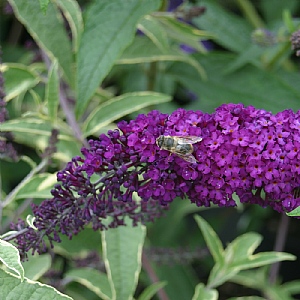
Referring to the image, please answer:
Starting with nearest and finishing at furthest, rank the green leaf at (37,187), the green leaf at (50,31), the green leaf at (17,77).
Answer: the green leaf at (37,187), the green leaf at (50,31), the green leaf at (17,77)

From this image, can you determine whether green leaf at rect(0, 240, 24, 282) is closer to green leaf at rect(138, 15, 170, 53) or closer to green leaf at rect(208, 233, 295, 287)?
green leaf at rect(208, 233, 295, 287)

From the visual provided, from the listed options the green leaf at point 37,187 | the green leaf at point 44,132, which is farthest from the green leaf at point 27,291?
the green leaf at point 44,132

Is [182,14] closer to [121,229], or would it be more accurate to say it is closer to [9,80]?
[9,80]

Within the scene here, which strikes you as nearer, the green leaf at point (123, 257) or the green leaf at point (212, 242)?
the green leaf at point (123, 257)

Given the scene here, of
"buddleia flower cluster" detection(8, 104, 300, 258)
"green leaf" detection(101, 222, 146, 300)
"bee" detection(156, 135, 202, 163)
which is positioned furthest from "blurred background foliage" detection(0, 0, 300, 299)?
"bee" detection(156, 135, 202, 163)

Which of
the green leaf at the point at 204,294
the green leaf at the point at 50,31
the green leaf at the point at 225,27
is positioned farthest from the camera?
the green leaf at the point at 225,27

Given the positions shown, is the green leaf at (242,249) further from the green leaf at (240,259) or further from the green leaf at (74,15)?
the green leaf at (74,15)

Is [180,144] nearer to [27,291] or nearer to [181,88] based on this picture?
[27,291]

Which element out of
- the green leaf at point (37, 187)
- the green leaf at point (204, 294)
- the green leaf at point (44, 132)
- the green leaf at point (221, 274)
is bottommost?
the green leaf at point (204, 294)
